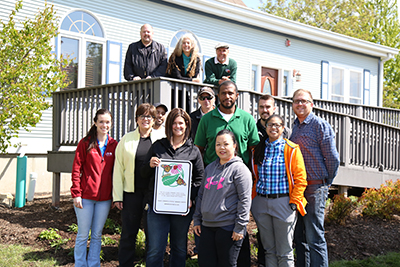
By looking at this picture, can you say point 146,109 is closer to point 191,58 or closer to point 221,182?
point 221,182

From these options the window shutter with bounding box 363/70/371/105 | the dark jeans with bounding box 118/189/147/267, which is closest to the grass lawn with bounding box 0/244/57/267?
the dark jeans with bounding box 118/189/147/267

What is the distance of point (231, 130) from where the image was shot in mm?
4520

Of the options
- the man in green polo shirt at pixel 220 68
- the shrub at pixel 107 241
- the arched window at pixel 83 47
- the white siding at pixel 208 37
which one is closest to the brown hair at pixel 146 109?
the man in green polo shirt at pixel 220 68

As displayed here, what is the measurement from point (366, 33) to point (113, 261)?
28108 mm

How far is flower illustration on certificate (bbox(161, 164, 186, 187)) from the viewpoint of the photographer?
13.8 feet

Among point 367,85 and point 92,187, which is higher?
point 367,85

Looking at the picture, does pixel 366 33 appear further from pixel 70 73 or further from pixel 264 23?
pixel 70 73

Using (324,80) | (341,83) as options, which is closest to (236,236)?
(324,80)

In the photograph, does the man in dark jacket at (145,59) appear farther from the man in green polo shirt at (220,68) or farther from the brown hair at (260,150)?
the brown hair at (260,150)

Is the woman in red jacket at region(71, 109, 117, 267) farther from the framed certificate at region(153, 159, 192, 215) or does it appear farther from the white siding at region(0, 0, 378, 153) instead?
the white siding at region(0, 0, 378, 153)

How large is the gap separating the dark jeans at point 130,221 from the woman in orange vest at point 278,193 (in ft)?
4.14

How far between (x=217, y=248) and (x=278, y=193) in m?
0.80

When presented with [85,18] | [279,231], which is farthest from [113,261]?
[85,18]

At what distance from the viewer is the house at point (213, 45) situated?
34.4 feet
